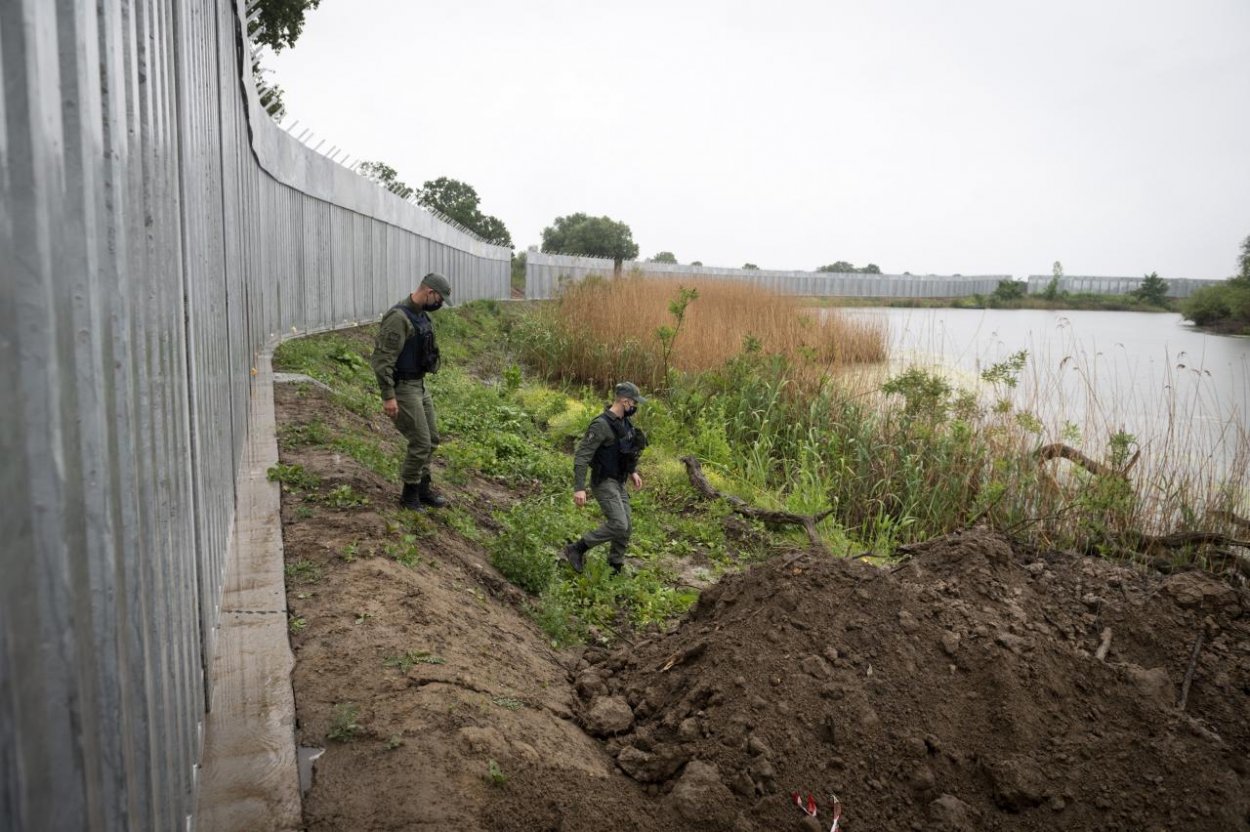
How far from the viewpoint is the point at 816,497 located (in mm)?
8641

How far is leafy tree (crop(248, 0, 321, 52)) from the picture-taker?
79.4 ft

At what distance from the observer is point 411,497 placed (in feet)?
19.3

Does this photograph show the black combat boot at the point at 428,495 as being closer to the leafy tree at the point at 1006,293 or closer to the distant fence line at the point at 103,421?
the distant fence line at the point at 103,421

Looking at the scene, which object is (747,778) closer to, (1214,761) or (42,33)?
(1214,761)

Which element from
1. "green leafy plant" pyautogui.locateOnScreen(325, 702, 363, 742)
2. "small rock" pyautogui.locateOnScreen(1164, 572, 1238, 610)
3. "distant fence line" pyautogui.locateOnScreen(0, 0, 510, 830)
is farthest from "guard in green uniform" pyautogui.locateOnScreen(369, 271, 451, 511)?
"small rock" pyautogui.locateOnScreen(1164, 572, 1238, 610)

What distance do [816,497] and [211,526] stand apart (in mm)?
6404

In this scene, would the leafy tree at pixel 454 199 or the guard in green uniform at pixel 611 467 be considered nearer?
the guard in green uniform at pixel 611 467

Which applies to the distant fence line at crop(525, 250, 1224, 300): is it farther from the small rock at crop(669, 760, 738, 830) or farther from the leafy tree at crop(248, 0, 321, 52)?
the small rock at crop(669, 760, 738, 830)

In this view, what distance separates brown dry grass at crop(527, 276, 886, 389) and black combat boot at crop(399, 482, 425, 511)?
6653 millimetres

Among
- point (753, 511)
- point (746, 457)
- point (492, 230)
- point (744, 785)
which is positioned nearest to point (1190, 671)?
point (744, 785)

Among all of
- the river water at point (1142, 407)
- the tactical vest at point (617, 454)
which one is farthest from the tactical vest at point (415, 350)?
the river water at point (1142, 407)

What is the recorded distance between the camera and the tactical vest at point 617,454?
603 cm

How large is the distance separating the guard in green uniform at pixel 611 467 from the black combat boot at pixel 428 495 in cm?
94

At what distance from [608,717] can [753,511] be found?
4.59 meters
